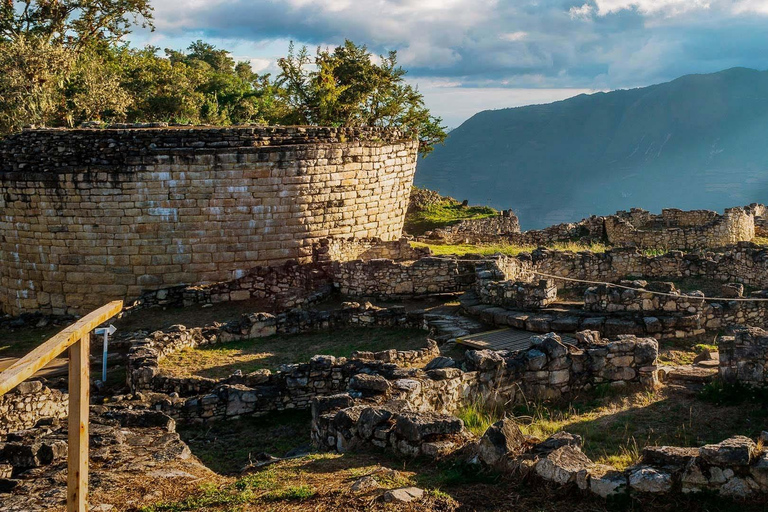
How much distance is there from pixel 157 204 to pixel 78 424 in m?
13.9

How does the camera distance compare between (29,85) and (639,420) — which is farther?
(29,85)

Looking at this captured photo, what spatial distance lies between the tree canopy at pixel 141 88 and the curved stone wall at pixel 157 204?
527 centimetres

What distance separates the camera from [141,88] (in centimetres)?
3269

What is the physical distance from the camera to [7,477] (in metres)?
7.98

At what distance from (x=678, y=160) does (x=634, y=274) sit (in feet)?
412

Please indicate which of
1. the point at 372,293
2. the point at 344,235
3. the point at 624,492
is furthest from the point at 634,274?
the point at 624,492

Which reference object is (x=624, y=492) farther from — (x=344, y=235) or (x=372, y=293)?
(x=344, y=235)

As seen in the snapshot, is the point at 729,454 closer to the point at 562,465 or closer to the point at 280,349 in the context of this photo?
the point at 562,465

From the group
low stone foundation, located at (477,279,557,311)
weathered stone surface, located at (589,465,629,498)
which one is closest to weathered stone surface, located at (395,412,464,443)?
weathered stone surface, located at (589,465,629,498)

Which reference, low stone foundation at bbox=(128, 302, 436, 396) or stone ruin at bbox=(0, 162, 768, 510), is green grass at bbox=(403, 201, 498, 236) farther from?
low stone foundation at bbox=(128, 302, 436, 396)

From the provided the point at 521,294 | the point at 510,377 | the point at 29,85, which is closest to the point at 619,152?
the point at 29,85

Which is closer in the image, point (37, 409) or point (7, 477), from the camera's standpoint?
point (7, 477)

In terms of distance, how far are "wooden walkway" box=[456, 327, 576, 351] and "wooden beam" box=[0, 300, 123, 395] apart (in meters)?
7.86

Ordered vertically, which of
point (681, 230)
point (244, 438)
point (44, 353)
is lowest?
point (244, 438)
